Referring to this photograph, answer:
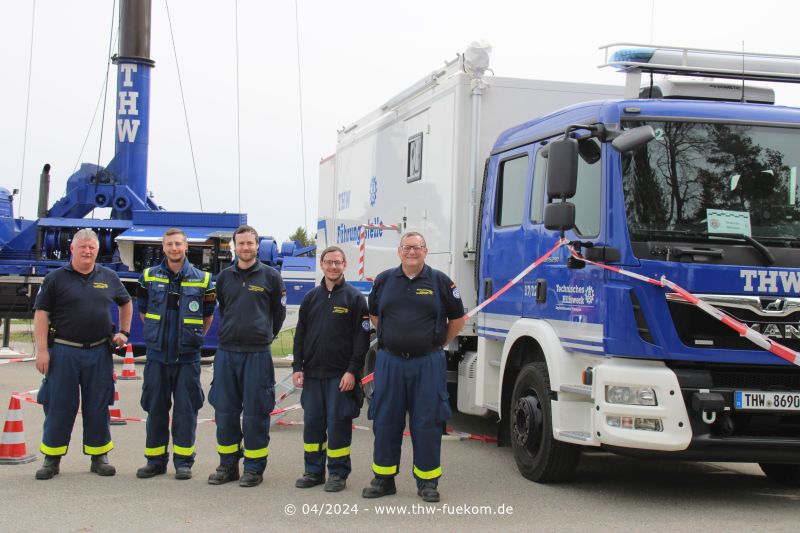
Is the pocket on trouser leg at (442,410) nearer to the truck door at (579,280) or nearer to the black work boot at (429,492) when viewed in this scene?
the black work boot at (429,492)

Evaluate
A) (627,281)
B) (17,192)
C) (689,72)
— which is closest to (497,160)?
(689,72)

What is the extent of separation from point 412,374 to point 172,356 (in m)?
1.90

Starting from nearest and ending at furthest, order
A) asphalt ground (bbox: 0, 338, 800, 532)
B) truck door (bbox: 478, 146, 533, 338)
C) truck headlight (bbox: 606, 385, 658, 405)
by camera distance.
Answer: asphalt ground (bbox: 0, 338, 800, 532) < truck headlight (bbox: 606, 385, 658, 405) < truck door (bbox: 478, 146, 533, 338)

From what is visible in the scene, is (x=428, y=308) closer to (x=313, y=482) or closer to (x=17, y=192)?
(x=313, y=482)

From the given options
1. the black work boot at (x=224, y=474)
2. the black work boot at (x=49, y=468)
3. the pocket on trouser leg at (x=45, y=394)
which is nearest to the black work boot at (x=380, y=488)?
the black work boot at (x=224, y=474)

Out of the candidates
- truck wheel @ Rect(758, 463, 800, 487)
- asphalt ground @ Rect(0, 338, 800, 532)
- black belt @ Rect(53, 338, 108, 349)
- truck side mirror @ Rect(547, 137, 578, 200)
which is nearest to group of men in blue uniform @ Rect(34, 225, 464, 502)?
black belt @ Rect(53, 338, 108, 349)

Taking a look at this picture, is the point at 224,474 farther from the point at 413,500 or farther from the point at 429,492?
the point at 429,492

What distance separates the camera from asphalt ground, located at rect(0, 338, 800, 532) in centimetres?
595

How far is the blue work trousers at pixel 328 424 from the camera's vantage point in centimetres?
697

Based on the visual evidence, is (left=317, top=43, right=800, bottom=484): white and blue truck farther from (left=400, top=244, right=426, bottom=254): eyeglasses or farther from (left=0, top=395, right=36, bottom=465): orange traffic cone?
(left=0, top=395, right=36, bottom=465): orange traffic cone

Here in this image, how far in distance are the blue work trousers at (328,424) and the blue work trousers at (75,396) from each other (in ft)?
5.27

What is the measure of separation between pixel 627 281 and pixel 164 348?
11.3 feet

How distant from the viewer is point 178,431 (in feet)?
24.0

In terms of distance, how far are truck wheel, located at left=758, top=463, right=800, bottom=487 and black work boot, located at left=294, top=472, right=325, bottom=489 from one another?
3.41 meters
